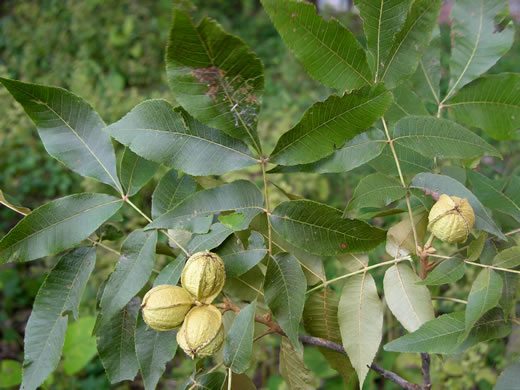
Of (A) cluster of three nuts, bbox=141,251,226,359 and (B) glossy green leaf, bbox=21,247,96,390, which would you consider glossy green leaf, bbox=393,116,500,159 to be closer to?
(A) cluster of three nuts, bbox=141,251,226,359

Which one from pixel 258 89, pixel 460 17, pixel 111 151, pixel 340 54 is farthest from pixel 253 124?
pixel 460 17

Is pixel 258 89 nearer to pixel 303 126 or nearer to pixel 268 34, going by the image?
pixel 303 126

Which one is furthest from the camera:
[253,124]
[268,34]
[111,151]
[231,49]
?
[268,34]

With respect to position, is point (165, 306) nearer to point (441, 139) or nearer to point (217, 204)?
point (217, 204)

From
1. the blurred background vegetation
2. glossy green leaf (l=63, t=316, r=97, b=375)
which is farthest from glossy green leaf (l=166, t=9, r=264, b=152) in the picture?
glossy green leaf (l=63, t=316, r=97, b=375)

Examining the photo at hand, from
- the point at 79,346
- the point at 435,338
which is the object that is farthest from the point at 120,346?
the point at 79,346
